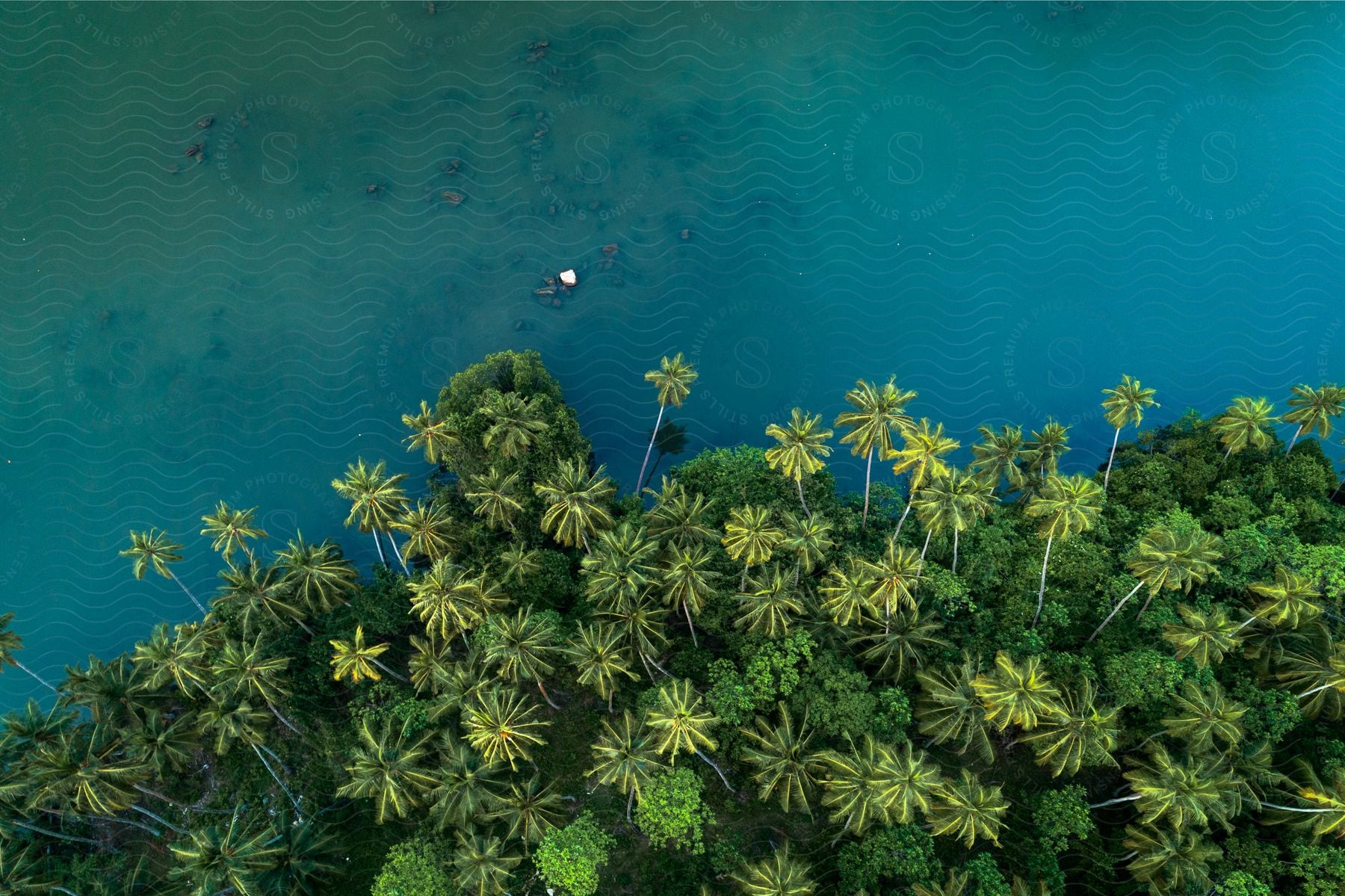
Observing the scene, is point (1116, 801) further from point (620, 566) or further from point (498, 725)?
point (498, 725)

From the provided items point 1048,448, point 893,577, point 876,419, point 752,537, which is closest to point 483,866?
point 752,537

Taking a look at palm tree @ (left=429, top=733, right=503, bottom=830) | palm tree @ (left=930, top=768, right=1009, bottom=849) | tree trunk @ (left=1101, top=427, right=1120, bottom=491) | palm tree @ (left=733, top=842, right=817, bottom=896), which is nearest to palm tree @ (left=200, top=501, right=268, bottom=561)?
palm tree @ (left=429, top=733, right=503, bottom=830)

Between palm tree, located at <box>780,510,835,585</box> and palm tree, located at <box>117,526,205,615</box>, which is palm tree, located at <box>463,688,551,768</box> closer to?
palm tree, located at <box>780,510,835,585</box>

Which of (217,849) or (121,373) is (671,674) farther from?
(121,373)

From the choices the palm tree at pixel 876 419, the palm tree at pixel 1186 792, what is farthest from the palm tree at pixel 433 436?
the palm tree at pixel 1186 792

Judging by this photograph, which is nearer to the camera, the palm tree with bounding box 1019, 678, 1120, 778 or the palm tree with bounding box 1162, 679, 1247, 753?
the palm tree with bounding box 1162, 679, 1247, 753
